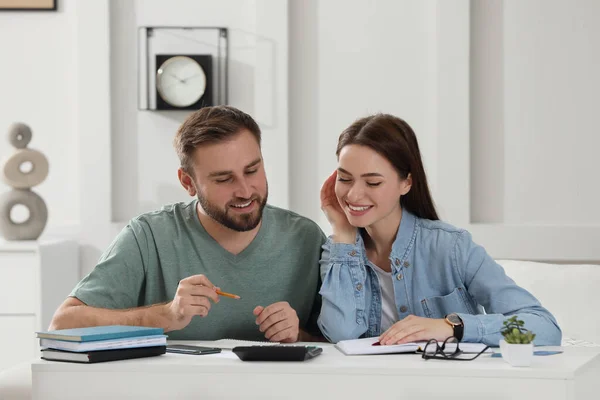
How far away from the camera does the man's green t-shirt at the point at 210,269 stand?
86.0 inches

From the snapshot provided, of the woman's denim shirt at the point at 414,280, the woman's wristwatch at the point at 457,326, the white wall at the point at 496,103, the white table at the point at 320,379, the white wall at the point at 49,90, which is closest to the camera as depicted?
the white table at the point at 320,379

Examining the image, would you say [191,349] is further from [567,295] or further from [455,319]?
[567,295]

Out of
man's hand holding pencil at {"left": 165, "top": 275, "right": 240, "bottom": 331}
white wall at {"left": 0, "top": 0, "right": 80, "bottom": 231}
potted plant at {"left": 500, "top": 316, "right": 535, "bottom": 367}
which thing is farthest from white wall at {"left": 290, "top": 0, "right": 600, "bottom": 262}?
potted plant at {"left": 500, "top": 316, "right": 535, "bottom": 367}

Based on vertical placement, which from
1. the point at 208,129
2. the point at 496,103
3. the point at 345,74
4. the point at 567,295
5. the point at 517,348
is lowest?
the point at 567,295

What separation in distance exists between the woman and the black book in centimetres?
58

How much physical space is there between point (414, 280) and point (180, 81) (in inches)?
68.6

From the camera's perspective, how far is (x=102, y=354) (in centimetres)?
153

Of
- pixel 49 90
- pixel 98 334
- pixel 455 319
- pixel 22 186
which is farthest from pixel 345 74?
pixel 98 334

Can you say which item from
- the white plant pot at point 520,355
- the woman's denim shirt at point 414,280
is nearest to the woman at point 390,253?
the woman's denim shirt at point 414,280

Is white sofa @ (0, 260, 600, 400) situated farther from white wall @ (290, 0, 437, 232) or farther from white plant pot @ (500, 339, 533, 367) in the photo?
white plant pot @ (500, 339, 533, 367)

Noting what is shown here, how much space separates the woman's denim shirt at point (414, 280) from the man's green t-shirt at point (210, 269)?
0.13 metres

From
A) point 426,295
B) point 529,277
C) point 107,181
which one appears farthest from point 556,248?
point 107,181

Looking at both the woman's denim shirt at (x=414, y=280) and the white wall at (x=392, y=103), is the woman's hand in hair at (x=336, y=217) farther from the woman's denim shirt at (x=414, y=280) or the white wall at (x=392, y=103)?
the white wall at (x=392, y=103)

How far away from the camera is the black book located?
1521 millimetres
